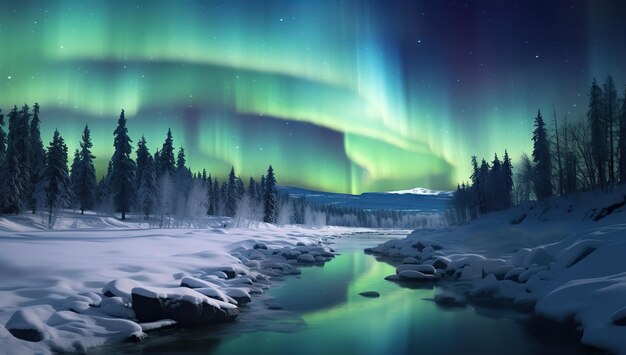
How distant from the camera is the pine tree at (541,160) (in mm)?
58094

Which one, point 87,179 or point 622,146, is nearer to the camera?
point 622,146

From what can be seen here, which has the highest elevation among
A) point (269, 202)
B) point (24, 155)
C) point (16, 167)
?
point (24, 155)

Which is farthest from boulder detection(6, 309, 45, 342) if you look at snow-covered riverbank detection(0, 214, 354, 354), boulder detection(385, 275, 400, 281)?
boulder detection(385, 275, 400, 281)

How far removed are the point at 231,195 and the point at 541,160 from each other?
209ft

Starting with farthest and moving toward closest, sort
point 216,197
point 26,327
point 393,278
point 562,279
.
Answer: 1. point 216,197
2. point 393,278
3. point 562,279
4. point 26,327

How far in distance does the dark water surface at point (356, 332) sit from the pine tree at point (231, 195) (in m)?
76.5

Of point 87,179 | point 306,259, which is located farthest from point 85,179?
point 306,259

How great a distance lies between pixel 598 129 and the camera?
166ft

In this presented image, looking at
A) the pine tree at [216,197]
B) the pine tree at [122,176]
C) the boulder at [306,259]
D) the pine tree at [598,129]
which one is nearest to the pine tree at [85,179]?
the pine tree at [122,176]

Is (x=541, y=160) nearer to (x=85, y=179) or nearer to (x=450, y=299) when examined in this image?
(x=450, y=299)

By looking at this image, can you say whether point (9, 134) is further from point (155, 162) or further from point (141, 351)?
point (141, 351)

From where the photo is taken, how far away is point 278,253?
33812 mm

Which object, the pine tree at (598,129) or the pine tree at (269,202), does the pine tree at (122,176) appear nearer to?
the pine tree at (269,202)

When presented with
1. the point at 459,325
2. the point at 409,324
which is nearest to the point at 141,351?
the point at 409,324
